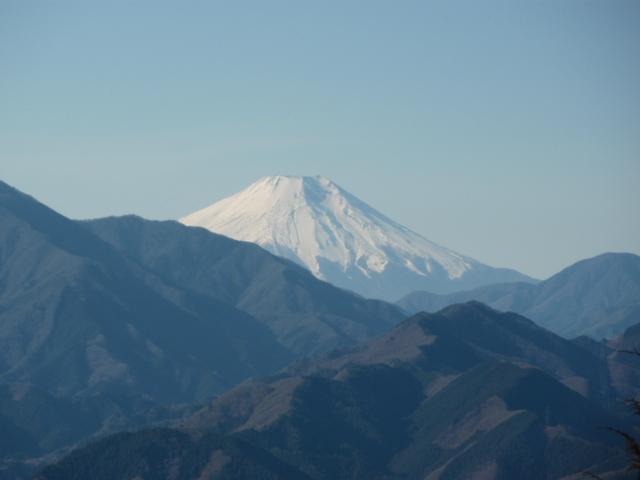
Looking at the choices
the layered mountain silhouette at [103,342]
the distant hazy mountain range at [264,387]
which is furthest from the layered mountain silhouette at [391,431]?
the layered mountain silhouette at [103,342]

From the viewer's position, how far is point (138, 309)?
590ft

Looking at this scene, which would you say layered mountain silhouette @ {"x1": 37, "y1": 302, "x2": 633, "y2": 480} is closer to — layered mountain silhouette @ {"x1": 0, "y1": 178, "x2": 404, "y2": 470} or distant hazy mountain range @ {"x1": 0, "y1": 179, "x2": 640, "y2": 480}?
distant hazy mountain range @ {"x1": 0, "y1": 179, "x2": 640, "y2": 480}

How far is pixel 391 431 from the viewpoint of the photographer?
115 metres

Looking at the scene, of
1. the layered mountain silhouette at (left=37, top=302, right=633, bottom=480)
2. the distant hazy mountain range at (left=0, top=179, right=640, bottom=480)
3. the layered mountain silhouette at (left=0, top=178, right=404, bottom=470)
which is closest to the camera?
the layered mountain silhouette at (left=37, top=302, right=633, bottom=480)

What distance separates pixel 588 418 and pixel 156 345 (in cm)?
6965

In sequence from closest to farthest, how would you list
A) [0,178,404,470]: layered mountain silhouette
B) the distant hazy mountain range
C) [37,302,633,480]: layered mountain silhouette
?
[37,302,633,480]: layered mountain silhouette, the distant hazy mountain range, [0,178,404,470]: layered mountain silhouette

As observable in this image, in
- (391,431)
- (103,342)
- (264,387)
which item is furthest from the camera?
(103,342)

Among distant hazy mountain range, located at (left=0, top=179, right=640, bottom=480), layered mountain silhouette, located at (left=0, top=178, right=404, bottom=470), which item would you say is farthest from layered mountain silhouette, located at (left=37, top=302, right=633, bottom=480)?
layered mountain silhouette, located at (left=0, top=178, right=404, bottom=470)

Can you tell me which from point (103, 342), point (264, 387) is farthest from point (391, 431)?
point (103, 342)

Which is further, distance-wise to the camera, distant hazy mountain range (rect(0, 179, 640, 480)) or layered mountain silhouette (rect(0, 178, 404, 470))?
layered mountain silhouette (rect(0, 178, 404, 470))

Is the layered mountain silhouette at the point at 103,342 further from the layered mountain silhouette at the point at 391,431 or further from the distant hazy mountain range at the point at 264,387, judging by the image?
the layered mountain silhouette at the point at 391,431

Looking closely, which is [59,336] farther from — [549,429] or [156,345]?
[549,429]

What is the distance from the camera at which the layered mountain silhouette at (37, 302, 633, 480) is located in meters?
91.1

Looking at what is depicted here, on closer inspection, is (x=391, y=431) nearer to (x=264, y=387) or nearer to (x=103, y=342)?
(x=264, y=387)
